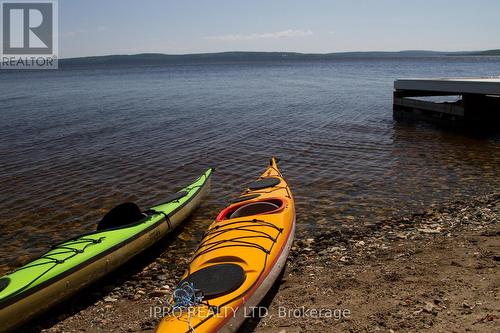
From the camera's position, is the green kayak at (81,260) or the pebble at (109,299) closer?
the green kayak at (81,260)

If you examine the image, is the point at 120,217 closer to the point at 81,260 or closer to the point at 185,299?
the point at 81,260

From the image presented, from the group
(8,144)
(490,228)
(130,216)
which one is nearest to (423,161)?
(490,228)

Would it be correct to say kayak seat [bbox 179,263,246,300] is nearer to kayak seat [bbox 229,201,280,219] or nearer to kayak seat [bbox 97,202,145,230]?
kayak seat [bbox 229,201,280,219]

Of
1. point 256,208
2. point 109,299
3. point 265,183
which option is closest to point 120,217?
point 109,299

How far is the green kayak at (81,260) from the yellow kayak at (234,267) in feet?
4.80

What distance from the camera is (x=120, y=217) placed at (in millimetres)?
8398

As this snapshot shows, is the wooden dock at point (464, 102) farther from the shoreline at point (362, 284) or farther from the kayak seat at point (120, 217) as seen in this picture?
the kayak seat at point (120, 217)

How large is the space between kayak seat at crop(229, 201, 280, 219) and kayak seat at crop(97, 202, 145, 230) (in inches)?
81.7

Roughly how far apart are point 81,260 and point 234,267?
2.75 metres

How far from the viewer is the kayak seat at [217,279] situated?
555cm

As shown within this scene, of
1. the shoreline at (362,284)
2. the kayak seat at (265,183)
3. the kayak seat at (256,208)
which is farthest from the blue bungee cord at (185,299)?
the kayak seat at (265,183)

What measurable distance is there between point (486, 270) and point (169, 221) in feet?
20.0

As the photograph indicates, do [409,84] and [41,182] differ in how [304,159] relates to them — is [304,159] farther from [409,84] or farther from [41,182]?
[409,84]

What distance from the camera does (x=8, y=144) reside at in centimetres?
2006
